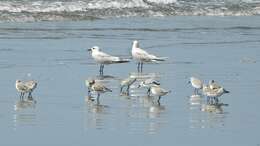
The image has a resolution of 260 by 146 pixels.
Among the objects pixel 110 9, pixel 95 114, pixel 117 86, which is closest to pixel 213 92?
pixel 95 114

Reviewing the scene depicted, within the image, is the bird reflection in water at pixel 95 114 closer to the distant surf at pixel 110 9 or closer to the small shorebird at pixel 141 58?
the small shorebird at pixel 141 58

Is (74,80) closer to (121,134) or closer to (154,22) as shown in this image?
(121,134)

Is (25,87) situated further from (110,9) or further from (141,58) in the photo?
(110,9)

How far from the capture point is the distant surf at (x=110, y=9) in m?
37.9

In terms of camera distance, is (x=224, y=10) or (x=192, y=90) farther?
(x=224, y=10)

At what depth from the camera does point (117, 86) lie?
18391mm

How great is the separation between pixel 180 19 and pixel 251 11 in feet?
25.4

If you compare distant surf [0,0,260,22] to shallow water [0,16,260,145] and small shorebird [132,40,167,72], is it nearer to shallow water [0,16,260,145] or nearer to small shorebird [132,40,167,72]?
shallow water [0,16,260,145]

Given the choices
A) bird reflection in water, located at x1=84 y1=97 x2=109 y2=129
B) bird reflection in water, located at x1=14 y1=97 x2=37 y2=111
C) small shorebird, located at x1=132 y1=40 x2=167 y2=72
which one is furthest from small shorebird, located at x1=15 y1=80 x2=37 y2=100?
small shorebird, located at x1=132 y1=40 x2=167 y2=72

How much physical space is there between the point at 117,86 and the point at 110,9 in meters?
23.7

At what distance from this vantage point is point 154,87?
53.9 feet

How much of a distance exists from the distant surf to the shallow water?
342 cm

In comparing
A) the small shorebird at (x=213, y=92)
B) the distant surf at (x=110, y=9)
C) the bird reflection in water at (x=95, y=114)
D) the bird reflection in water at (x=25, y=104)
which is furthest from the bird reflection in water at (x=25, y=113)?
the distant surf at (x=110, y=9)

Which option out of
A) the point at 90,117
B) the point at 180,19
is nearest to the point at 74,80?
the point at 90,117
